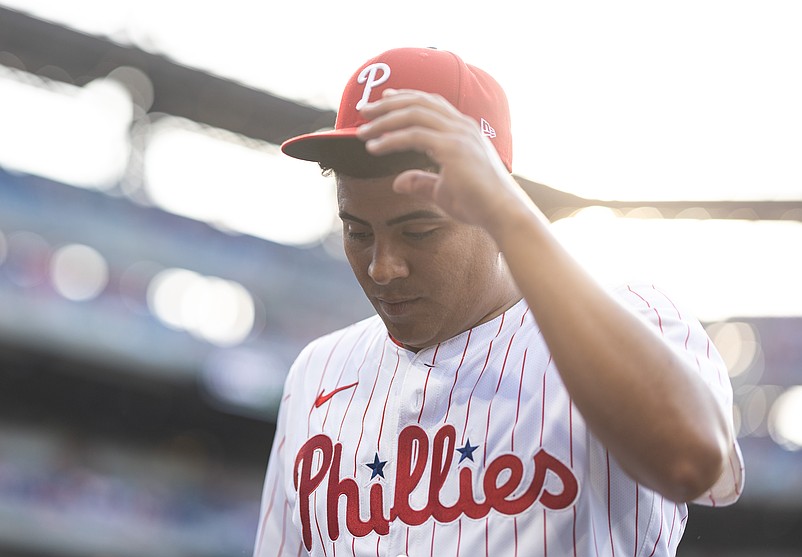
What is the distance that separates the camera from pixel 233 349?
41.6 feet

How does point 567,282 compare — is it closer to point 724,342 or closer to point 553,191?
point 553,191

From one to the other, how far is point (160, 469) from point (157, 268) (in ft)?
8.60

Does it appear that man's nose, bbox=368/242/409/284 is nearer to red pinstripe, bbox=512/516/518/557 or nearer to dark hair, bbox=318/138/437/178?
dark hair, bbox=318/138/437/178

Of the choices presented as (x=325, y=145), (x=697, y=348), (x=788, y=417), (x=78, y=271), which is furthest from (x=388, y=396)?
(x=788, y=417)

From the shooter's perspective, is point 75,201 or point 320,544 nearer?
point 320,544

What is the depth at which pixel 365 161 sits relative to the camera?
1510 millimetres

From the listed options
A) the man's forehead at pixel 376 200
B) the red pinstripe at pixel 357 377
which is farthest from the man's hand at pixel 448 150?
the red pinstripe at pixel 357 377

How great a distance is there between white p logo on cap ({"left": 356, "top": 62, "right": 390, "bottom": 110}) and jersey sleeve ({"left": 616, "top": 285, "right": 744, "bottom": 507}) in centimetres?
51

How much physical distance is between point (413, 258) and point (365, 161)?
175 mm

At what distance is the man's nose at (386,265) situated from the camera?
1444 millimetres

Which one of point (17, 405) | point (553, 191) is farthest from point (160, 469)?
point (553, 191)

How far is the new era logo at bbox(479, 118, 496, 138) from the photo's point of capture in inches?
62.6

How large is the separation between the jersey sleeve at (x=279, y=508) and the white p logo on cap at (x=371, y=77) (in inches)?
26.1

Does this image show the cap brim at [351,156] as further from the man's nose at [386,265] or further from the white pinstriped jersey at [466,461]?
the white pinstriped jersey at [466,461]
